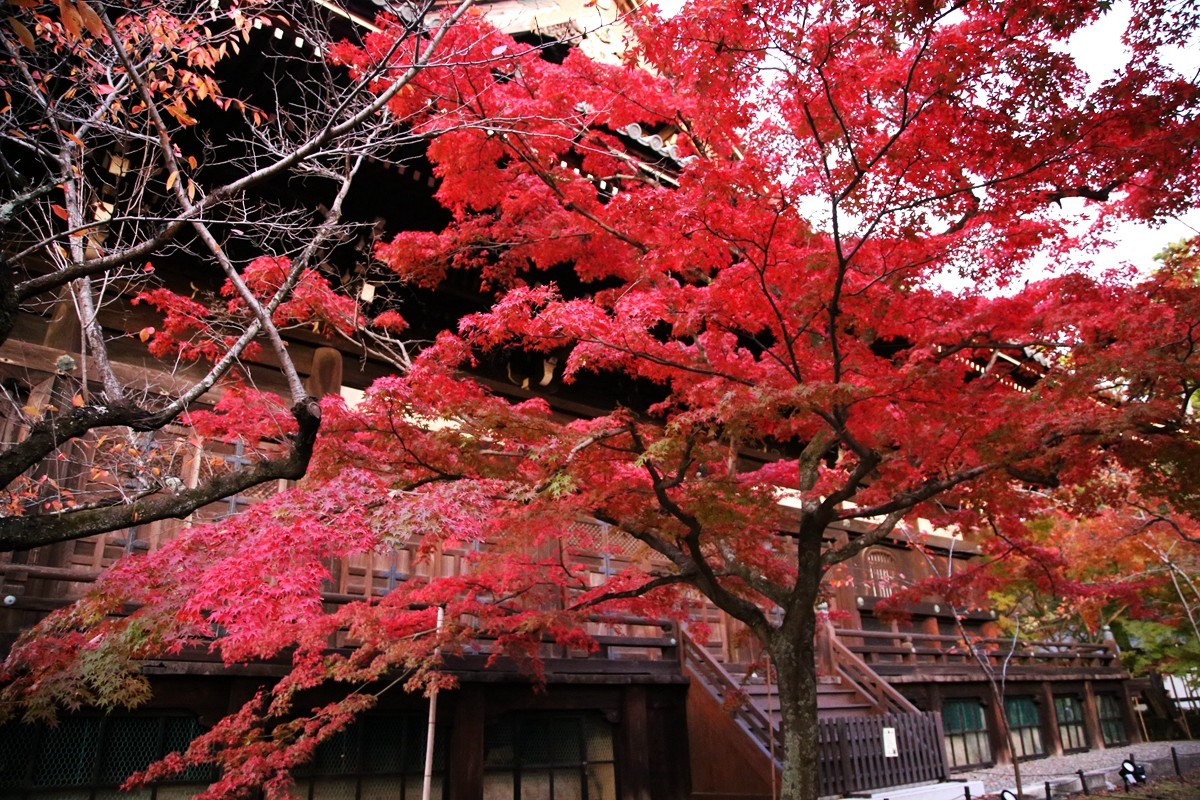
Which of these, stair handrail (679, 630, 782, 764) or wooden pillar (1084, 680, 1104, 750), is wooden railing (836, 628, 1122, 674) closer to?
wooden pillar (1084, 680, 1104, 750)

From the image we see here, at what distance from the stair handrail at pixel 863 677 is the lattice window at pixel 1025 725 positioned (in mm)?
5752

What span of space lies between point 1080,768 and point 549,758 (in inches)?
405

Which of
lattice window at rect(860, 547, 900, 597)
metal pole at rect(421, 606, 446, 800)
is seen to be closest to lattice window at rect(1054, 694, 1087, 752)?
lattice window at rect(860, 547, 900, 597)

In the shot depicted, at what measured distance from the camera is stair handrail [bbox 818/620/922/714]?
10609mm

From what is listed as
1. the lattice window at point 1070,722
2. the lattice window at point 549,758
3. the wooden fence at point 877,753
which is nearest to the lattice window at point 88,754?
the lattice window at point 549,758

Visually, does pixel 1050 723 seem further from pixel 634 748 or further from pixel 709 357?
pixel 709 357

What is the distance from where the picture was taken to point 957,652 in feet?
49.0

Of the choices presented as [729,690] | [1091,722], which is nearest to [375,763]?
[729,690]

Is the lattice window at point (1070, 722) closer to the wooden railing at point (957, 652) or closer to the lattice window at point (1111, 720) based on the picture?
the wooden railing at point (957, 652)

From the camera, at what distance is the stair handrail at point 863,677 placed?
34.8 ft

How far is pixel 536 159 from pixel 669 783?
24.5 ft

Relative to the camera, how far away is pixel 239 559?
5.19 metres

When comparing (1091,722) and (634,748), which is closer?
(634,748)

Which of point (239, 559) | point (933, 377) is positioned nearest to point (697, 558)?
point (933, 377)
